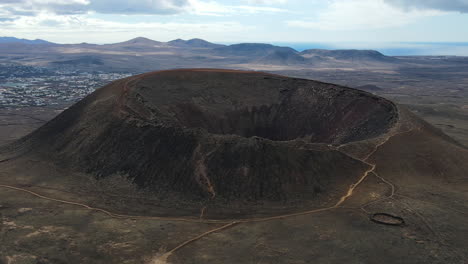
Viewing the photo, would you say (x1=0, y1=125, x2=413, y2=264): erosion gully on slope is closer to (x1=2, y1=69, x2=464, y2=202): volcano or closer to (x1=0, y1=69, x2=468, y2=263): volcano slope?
(x1=0, y1=69, x2=468, y2=263): volcano slope

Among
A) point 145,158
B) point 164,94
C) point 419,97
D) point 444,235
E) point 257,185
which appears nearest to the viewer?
point 444,235

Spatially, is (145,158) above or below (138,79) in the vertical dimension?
below

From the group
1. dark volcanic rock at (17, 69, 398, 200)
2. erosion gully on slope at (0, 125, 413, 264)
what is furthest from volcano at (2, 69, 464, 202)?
erosion gully on slope at (0, 125, 413, 264)

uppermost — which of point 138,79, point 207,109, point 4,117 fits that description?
point 138,79

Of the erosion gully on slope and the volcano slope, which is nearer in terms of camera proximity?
the volcano slope

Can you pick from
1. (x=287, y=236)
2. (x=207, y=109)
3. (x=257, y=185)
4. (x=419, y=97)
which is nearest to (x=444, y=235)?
(x=287, y=236)

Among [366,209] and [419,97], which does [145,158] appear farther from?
[419,97]
